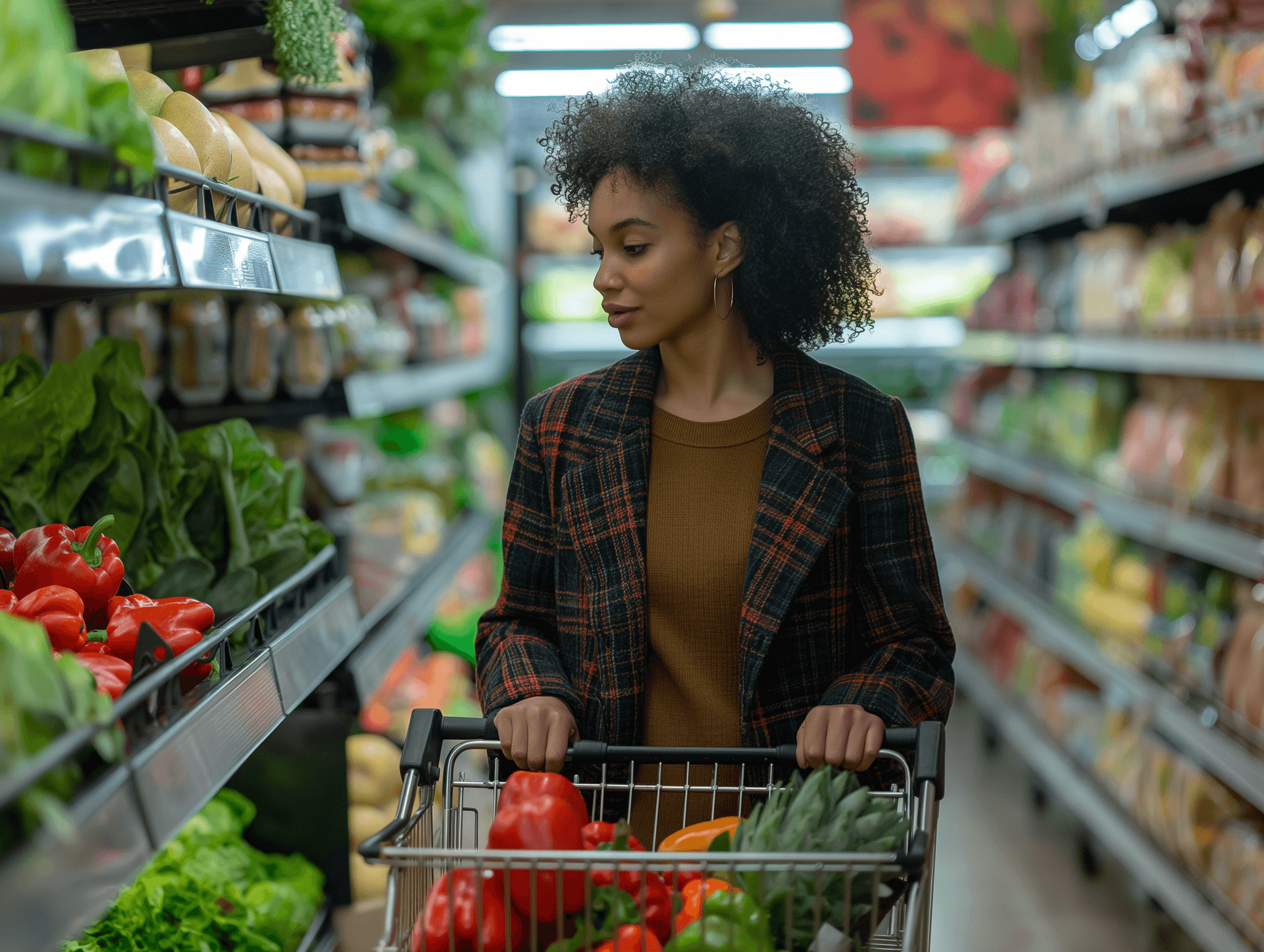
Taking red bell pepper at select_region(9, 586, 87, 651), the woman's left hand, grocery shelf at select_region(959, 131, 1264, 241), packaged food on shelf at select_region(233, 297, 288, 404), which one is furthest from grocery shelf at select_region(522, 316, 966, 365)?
red bell pepper at select_region(9, 586, 87, 651)

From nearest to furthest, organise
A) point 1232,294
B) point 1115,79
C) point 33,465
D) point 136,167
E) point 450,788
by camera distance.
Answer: point 136,167 → point 450,788 → point 33,465 → point 1232,294 → point 1115,79

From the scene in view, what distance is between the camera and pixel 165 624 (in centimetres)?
122

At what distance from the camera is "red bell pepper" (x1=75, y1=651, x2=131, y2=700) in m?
1.00

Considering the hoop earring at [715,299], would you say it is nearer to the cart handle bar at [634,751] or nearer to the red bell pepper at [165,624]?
the cart handle bar at [634,751]

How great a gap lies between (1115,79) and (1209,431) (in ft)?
4.32

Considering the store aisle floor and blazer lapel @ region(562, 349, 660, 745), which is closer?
blazer lapel @ region(562, 349, 660, 745)

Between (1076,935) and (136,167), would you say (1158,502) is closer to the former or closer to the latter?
(1076,935)

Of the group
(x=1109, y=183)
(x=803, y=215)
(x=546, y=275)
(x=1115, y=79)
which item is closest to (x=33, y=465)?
(x=803, y=215)

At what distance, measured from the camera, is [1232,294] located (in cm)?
273

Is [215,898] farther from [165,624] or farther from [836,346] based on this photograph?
[836,346]

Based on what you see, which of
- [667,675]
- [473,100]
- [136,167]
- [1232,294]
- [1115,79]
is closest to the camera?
[136,167]

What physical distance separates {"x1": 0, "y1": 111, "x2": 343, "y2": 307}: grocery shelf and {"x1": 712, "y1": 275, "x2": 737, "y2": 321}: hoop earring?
1.96 feet

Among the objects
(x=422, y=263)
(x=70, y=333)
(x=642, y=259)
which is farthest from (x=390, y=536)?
(x=642, y=259)

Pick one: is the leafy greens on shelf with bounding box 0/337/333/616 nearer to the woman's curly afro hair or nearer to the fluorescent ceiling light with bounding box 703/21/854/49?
the woman's curly afro hair
